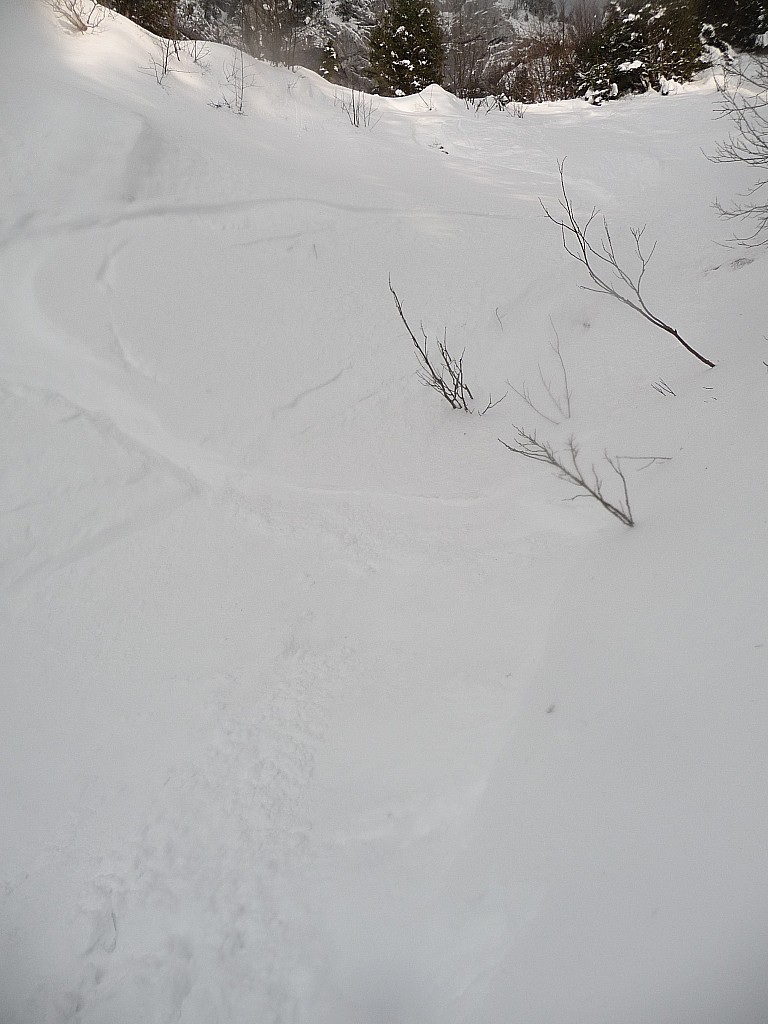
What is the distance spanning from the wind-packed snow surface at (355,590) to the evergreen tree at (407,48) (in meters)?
5.87

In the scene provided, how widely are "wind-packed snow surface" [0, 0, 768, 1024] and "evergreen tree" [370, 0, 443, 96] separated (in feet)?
19.3

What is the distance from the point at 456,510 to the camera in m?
3.47

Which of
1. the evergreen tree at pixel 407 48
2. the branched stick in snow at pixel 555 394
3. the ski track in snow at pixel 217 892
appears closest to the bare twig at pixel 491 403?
the branched stick in snow at pixel 555 394

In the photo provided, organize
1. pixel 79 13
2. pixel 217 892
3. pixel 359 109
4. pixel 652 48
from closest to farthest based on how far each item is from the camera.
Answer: pixel 217 892 → pixel 79 13 → pixel 359 109 → pixel 652 48

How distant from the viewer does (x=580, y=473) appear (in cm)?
292

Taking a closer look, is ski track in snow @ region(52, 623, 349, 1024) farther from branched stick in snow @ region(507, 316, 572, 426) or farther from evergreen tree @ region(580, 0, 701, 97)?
evergreen tree @ region(580, 0, 701, 97)

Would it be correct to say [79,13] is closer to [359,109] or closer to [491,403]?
[359,109]

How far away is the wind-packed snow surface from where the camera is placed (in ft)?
5.12

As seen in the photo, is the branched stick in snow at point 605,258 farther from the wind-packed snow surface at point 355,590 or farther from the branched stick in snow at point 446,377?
the branched stick in snow at point 446,377

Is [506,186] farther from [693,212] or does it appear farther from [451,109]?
[451,109]

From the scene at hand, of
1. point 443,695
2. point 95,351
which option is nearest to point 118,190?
point 95,351

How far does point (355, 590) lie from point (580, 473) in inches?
49.9

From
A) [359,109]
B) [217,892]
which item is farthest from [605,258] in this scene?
[359,109]

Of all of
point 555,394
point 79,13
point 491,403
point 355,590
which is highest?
point 79,13
